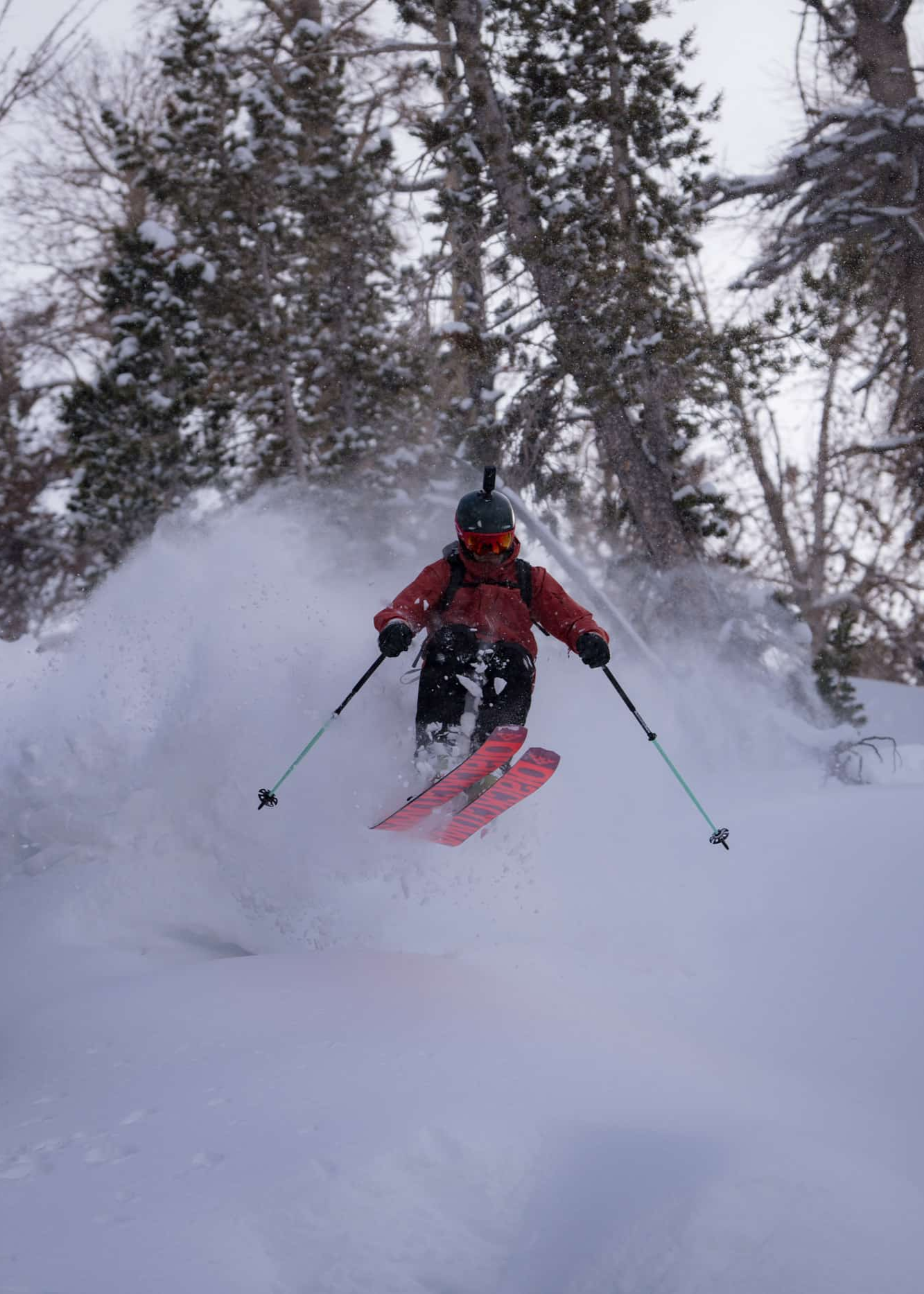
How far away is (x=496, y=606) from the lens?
5.68 meters

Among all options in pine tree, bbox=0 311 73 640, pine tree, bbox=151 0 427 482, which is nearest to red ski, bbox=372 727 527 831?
pine tree, bbox=151 0 427 482

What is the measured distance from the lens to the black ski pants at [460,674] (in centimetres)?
533

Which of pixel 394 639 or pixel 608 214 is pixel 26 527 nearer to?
pixel 608 214

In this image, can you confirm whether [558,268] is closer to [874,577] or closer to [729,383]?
[729,383]

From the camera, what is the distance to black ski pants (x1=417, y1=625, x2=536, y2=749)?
17.5ft

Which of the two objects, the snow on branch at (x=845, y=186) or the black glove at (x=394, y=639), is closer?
the black glove at (x=394, y=639)

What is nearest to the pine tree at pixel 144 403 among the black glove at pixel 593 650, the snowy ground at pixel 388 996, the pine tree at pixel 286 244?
the pine tree at pixel 286 244

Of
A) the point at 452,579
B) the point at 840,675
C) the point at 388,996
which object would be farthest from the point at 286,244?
the point at 388,996

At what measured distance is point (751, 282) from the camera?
11945 mm

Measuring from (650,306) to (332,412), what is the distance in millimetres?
8969

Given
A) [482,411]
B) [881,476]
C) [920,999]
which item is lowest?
[920,999]

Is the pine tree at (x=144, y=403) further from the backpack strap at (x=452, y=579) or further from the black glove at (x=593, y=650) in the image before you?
the black glove at (x=593, y=650)

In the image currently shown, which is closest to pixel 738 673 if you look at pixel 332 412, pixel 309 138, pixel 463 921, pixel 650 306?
pixel 650 306

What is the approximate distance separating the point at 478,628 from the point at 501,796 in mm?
1104
